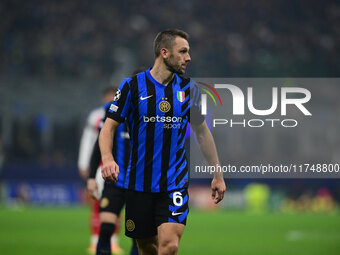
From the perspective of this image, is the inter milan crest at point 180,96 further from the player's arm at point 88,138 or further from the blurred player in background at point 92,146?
the player's arm at point 88,138

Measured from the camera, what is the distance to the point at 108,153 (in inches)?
191

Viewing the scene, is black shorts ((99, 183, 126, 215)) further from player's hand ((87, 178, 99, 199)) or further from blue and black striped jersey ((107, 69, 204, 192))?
blue and black striped jersey ((107, 69, 204, 192))

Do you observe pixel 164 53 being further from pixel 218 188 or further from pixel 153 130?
pixel 218 188

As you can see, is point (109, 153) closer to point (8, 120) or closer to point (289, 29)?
point (8, 120)

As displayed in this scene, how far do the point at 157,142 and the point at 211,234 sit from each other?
27.8 feet

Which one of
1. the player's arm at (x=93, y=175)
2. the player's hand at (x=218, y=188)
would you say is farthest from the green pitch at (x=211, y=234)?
the player's hand at (x=218, y=188)

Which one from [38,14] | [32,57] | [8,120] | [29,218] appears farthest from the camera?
[38,14]

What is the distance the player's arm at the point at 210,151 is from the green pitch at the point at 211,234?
15.8 ft

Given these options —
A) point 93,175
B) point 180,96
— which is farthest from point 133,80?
point 93,175

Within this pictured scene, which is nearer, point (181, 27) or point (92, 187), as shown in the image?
point (92, 187)

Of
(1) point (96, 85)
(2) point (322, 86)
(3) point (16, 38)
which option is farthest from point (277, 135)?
(3) point (16, 38)

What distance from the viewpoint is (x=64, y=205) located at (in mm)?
22062

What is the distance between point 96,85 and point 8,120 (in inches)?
126

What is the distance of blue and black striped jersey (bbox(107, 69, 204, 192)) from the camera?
5082 millimetres
